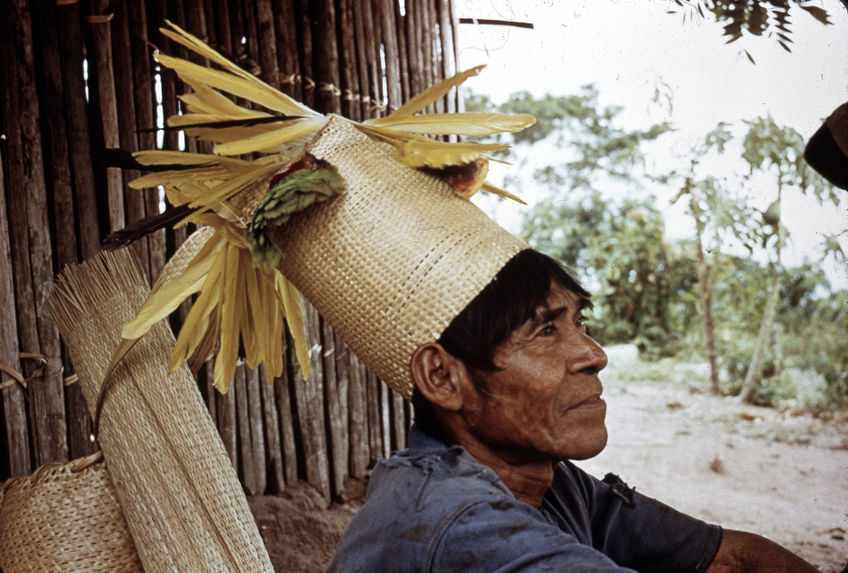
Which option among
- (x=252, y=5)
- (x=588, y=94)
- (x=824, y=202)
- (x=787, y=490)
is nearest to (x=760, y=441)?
(x=787, y=490)

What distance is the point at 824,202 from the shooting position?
632 cm

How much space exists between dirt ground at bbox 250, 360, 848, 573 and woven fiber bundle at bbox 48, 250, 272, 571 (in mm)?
1224

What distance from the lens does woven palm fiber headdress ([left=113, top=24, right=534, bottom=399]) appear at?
1383 millimetres

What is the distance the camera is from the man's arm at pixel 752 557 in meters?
1.58

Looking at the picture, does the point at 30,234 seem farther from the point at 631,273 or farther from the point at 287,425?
the point at 631,273

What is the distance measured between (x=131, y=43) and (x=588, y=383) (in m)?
2.36

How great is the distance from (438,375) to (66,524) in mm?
1189

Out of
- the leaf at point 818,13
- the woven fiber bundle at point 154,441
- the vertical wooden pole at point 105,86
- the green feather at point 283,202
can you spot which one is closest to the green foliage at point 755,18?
the leaf at point 818,13

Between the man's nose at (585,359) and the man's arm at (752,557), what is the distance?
574 millimetres

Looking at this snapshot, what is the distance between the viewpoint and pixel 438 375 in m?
1.41

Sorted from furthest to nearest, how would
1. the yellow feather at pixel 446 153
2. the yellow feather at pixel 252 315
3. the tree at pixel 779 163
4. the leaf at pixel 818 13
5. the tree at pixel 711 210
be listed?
the tree at pixel 711 210, the tree at pixel 779 163, the yellow feather at pixel 252 315, the yellow feather at pixel 446 153, the leaf at pixel 818 13

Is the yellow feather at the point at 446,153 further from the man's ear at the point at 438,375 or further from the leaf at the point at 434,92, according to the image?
the man's ear at the point at 438,375

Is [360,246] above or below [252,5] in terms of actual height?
below

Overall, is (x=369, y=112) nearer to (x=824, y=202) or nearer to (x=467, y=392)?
(x=467, y=392)
